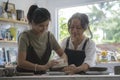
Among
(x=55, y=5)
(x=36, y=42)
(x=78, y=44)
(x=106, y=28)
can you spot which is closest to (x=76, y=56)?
(x=78, y=44)

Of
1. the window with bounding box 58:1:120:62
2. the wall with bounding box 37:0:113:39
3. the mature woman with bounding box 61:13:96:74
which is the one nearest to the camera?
the mature woman with bounding box 61:13:96:74

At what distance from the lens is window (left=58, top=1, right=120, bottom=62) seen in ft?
11.9

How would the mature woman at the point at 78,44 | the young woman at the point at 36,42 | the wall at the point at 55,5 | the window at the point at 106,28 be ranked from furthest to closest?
the wall at the point at 55,5, the window at the point at 106,28, the mature woman at the point at 78,44, the young woman at the point at 36,42

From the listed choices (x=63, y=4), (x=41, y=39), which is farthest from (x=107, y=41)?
(x=41, y=39)

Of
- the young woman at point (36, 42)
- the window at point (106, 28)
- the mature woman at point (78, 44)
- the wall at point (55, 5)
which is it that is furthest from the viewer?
the wall at point (55, 5)

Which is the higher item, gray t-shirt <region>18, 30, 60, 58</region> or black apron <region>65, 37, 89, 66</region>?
gray t-shirt <region>18, 30, 60, 58</region>

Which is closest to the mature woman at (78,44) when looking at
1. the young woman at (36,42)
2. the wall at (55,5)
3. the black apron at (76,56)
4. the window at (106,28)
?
the black apron at (76,56)

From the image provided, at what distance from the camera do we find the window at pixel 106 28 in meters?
3.63

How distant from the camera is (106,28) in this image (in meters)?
3.76

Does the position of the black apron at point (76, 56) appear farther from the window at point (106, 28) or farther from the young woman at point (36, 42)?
the window at point (106, 28)

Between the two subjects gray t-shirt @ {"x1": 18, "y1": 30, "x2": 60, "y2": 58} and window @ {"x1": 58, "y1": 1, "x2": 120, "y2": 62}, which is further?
window @ {"x1": 58, "y1": 1, "x2": 120, "y2": 62}

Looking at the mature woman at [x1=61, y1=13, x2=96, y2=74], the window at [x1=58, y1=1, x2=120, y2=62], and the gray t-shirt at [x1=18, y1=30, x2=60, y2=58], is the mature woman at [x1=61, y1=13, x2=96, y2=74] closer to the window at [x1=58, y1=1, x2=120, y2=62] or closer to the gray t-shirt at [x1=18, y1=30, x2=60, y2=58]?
the gray t-shirt at [x1=18, y1=30, x2=60, y2=58]

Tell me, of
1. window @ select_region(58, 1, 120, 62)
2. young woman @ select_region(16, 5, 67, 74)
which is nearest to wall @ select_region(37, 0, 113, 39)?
window @ select_region(58, 1, 120, 62)

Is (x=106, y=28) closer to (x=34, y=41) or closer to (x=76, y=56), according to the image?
(x=76, y=56)
